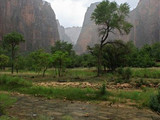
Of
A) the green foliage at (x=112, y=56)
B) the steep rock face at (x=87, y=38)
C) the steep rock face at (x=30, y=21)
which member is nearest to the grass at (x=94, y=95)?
the green foliage at (x=112, y=56)

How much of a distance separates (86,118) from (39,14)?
6467 inches

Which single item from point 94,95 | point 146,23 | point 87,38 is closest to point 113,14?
point 94,95

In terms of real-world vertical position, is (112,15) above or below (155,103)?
above

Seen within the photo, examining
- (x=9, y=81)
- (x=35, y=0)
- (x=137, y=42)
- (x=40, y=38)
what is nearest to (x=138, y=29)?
(x=137, y=42)

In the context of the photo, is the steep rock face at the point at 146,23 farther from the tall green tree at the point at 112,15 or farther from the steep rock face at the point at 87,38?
the tall green tree at the point at 112,15

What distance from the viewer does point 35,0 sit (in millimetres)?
164750

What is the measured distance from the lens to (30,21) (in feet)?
489

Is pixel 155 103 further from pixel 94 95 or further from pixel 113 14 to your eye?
pixel 113 14

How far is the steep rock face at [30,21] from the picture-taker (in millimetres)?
129625

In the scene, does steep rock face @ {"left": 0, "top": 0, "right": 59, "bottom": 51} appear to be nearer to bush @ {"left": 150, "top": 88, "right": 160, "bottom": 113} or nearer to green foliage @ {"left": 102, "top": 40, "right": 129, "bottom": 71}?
green foliage @ {"left": 102, "top": 40, "right": 129, "bottom": 71}

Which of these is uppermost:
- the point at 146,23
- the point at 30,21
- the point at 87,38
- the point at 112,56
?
the point at 30,21

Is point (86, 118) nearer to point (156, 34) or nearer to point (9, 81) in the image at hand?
point (9, 81)

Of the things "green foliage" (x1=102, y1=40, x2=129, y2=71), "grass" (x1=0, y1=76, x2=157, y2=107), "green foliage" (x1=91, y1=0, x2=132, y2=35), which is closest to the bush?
"grass" (x1=0, y1=76, x2=157, y2=107)

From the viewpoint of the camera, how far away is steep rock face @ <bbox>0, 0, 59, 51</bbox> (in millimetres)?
129625
